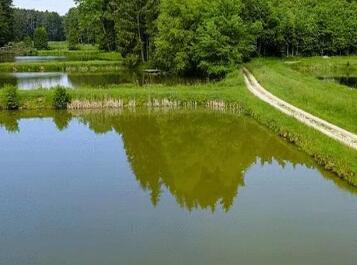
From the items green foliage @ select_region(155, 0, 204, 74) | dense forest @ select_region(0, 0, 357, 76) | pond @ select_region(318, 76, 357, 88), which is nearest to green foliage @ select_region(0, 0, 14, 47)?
dense forest @ select_region(0, 0, 357, 76)

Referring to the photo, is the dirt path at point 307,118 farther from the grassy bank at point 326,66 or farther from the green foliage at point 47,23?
the green foliage at point 47,23

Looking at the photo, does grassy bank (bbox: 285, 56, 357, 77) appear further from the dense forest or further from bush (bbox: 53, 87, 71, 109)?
bush (bbox: 53, 87, 71, 109)

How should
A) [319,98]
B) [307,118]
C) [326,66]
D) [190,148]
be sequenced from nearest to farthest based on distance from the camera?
[190,148], [307,118], [319,98], [326,66]

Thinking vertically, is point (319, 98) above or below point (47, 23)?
below

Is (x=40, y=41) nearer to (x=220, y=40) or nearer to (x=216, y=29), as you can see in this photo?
(x=216, y=29)

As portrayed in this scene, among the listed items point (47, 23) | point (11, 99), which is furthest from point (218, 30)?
point (47, 23)

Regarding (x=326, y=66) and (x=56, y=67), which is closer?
(x=326, y=66)

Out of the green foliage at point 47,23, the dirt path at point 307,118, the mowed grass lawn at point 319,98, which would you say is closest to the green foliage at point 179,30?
the mowed grass lawn at point 319,98
